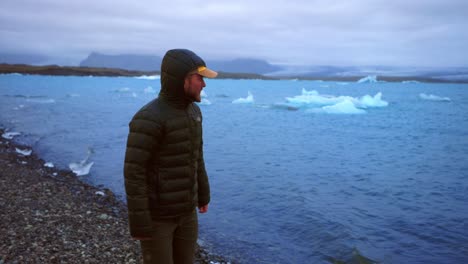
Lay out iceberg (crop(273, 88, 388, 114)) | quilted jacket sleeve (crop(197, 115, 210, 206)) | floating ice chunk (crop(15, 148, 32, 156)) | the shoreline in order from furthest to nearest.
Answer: iceberg (crop(273, 88, 388, 114)), floating ice chunk (crop(15, 148, 32, 156)), the shoreline, quilted jacket sleeve (crop(197, 115, 210, 206))

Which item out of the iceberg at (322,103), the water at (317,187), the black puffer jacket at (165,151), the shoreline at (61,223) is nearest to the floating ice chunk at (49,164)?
the water at (317,187)

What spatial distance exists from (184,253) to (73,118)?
3098 cm

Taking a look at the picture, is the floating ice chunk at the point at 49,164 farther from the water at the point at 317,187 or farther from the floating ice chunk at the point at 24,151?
the floating ice chunk at the point at 24,151

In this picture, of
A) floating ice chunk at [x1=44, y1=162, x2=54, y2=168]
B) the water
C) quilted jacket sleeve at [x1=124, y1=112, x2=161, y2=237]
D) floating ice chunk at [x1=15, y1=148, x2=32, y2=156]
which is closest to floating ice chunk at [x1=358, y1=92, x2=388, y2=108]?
the water

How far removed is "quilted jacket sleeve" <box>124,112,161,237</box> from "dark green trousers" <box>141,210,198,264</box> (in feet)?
0.45

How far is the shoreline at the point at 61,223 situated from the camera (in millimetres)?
5641

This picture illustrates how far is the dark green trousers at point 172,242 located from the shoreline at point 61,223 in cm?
260

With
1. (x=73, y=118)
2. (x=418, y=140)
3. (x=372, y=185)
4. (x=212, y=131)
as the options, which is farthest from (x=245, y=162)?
(x=73, y=118)

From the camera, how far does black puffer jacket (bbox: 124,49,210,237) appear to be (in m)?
2.86

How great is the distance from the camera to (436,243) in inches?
329

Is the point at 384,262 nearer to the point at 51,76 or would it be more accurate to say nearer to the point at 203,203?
the point at 203,203

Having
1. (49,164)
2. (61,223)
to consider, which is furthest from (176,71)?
(49,164)

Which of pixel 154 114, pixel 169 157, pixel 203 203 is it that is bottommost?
pixel 203 203

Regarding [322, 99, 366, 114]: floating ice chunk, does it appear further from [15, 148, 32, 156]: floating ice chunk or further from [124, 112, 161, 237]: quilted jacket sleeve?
[124, 112, 161, 237]: quilted jacket sleeve
